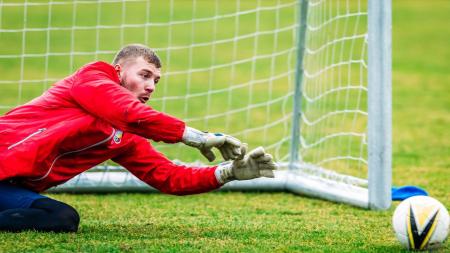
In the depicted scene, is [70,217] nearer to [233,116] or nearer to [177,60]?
[233,116]

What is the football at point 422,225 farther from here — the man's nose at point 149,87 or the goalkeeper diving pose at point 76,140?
the man's nose at point 149,87

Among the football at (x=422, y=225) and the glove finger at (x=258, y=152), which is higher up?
the glove finger at (x=258, y=152)

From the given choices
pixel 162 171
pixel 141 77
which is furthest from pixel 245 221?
pixel 141 77

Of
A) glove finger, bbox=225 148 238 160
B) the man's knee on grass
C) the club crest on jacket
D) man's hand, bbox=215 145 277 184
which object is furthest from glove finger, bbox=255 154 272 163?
the man's knee on grass

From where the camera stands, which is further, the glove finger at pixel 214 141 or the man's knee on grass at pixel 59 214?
the man's knee on grass at pixel 59 214

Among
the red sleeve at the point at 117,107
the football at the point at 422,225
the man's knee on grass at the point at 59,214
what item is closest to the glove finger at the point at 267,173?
the red sleeve at the point at 117,107

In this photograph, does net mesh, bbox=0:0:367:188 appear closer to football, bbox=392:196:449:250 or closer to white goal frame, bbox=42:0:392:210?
white goal frame, bbox=42:0:392:210

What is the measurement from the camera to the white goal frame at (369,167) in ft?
18.4

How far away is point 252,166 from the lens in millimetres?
4902

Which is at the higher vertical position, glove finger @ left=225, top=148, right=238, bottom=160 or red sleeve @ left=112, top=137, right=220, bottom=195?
glove finger @ left=225, top=148, right=238, bottom=160

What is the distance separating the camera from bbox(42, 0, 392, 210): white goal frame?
5.61m

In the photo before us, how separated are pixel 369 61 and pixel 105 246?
83.5 inches

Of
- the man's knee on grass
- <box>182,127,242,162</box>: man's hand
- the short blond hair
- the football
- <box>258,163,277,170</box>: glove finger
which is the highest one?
the short blond hair

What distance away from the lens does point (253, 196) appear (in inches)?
257
